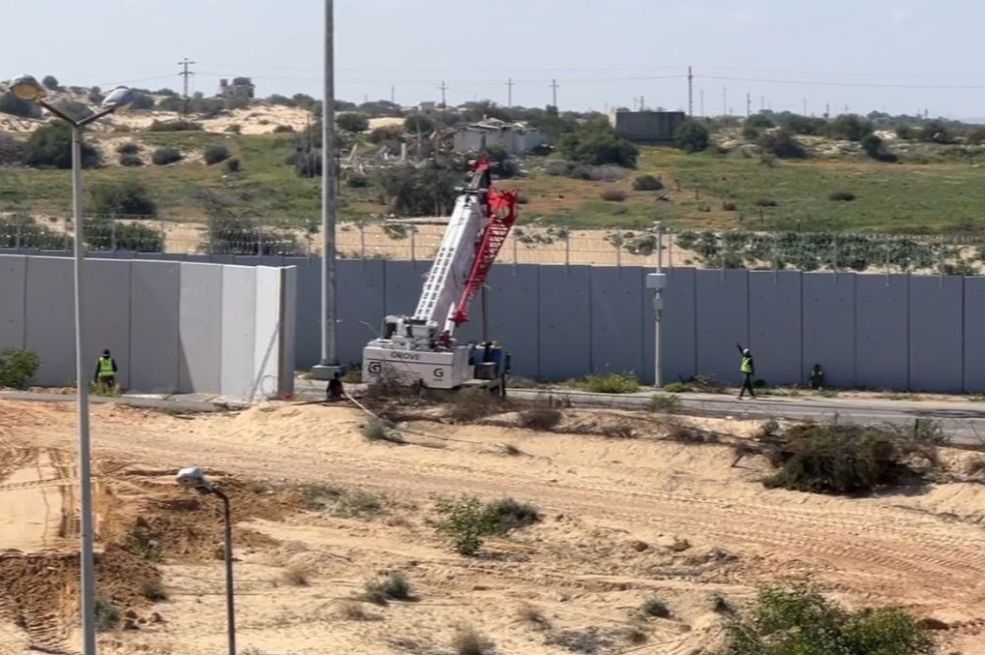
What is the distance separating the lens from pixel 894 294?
4316 centimetres

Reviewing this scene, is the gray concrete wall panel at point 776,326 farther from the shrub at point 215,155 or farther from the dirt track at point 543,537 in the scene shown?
the shrub at point 215,155

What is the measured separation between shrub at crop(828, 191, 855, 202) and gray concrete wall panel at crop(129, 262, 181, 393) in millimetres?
47607

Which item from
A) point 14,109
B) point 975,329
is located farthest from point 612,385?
point 14,109

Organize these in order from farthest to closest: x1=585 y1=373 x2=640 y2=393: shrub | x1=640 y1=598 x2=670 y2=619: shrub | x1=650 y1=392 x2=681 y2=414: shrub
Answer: x1=585 y1=373 x2=640 y2=393: shrub → x1=650 y1=392 x2=681 y2=414: shrub → x1=640 y1=598 x2=670 y2=619: shrub

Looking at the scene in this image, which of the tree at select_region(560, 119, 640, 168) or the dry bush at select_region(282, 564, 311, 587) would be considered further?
the tree at select_region(560, 119, 640, 168)

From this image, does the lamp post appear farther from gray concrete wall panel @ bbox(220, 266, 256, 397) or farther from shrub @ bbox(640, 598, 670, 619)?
gray concrete wall panel @ bbox(220, 266, 256, 397)

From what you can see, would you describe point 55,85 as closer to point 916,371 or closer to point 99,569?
point 916,371

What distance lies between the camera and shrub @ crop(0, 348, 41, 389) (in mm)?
38375

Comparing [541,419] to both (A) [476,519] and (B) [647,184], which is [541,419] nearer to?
(A) [476,519]

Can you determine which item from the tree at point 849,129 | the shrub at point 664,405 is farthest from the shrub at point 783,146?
the shrub at point 664,405

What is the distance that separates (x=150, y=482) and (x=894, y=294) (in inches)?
836

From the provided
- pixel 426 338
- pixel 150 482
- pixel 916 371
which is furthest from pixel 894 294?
pixel 150 482

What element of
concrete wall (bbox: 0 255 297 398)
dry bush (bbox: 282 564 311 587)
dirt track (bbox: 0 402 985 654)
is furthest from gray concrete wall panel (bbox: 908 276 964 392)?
dry bush (bbox: 282 564 311 587)

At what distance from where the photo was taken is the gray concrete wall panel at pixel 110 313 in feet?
128
